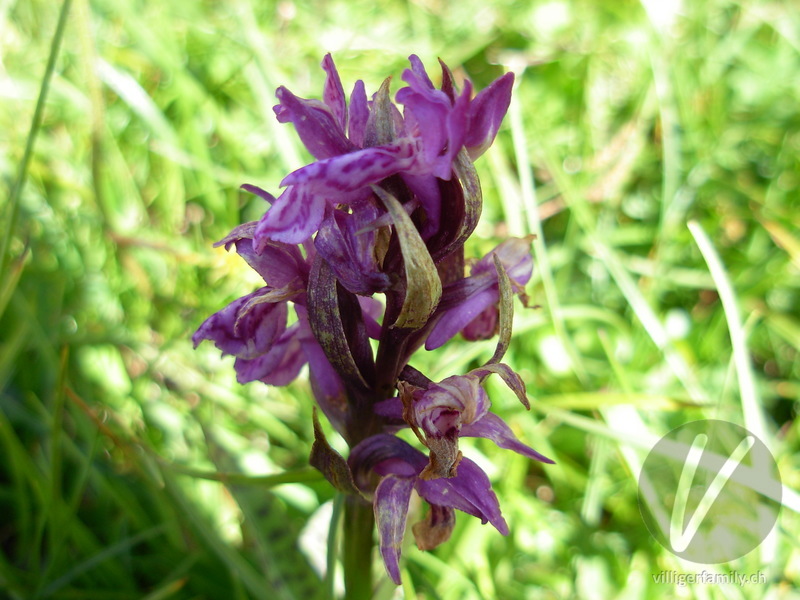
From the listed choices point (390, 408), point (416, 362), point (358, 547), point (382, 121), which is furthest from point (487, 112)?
point (416, 362)

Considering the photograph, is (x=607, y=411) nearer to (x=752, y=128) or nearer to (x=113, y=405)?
(x=113, y=405)

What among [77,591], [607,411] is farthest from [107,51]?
[607,411]

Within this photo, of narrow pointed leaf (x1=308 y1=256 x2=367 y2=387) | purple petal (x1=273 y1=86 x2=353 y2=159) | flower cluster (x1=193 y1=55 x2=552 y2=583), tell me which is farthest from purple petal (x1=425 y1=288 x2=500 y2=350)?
purple petal (x1=273 y1=86 x2=353 y2=159)

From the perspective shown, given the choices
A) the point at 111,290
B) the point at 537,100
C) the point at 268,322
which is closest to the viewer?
the point at 268,322

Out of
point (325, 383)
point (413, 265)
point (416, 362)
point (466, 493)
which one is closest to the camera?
point (413, 265)

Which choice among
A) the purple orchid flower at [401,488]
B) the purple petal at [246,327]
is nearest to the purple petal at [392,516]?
the purple orchid flower at [401,488]

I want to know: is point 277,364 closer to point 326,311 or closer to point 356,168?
point 326,311

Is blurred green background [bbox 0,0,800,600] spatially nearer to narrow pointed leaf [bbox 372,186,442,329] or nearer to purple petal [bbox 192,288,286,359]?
purple petal [bbox 192,288,286,359]
